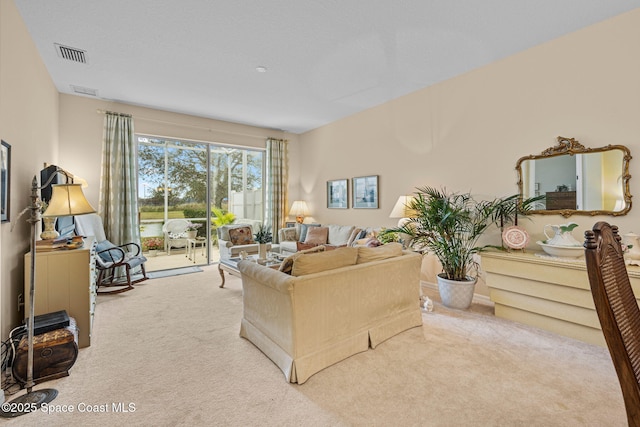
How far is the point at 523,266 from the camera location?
110 inches

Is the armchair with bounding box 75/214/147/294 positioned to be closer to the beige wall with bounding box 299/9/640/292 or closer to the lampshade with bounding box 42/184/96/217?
the lampshade with bounding box 42/184/96/217

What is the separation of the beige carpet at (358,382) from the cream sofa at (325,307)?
0.35ft

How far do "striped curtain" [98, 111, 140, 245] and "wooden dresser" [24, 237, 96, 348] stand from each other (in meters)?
2.38

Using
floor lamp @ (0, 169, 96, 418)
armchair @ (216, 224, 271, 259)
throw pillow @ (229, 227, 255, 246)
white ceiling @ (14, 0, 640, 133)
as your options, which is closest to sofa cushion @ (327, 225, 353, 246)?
armchair @ (216, 224, 271, 259)

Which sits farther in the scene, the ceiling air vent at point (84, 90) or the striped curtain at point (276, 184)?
the striped curtain at point (276, 184)

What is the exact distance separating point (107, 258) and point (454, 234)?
4.57 m

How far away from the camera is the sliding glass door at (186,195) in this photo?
5.13 m

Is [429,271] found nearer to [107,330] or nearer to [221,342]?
[221,342]

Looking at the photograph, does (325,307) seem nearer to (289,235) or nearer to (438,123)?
(438,123)

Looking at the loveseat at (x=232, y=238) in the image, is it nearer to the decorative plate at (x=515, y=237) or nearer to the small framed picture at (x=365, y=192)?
the small framed picture at (x=365, y=192)

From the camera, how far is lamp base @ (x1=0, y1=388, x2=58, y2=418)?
1.67 m

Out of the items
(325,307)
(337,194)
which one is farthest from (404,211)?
(325,307)

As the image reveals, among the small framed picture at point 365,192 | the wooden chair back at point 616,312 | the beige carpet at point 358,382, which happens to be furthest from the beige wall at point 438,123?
the wooden chair back at point 616,312

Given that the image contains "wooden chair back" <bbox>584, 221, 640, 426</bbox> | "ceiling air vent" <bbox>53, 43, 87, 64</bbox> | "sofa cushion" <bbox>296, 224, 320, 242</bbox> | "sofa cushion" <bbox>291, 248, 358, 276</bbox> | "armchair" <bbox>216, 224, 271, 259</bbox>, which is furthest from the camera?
"sofa cushion" <bbox>296, 224, 320, 242</bbox>
